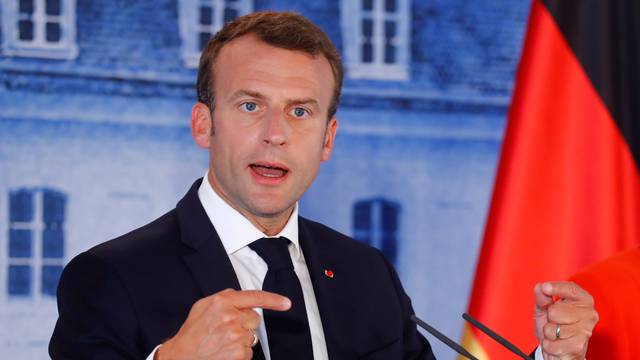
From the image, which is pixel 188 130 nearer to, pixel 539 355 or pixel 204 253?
pixel 204 253

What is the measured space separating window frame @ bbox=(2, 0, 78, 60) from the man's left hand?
1591mm

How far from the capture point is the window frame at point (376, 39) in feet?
9.81

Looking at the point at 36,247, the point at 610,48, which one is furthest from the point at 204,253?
the point at 610,48

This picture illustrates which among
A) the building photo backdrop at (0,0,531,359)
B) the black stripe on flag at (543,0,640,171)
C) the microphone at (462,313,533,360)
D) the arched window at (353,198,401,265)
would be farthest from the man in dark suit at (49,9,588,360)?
the black stripe on flag at (543,0,640,171)

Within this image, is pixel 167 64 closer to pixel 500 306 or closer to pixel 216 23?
pixel 216 23

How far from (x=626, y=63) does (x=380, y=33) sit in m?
0.81

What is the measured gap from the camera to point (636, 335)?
6.98 feet

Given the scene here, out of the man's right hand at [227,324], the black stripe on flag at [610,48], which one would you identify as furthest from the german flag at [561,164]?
the man's right hand at [227,324]

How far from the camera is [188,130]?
9.20 ft

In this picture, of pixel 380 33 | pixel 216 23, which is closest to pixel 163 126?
pixel 216 23

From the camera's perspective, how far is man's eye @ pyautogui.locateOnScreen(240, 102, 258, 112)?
1.81m

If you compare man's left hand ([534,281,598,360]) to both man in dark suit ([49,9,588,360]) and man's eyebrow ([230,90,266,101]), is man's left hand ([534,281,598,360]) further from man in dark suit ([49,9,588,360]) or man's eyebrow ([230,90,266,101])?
man's eyebrow ([230,90,266,101])

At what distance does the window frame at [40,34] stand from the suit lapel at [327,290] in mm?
1060

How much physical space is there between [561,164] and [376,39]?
704 millimetres
